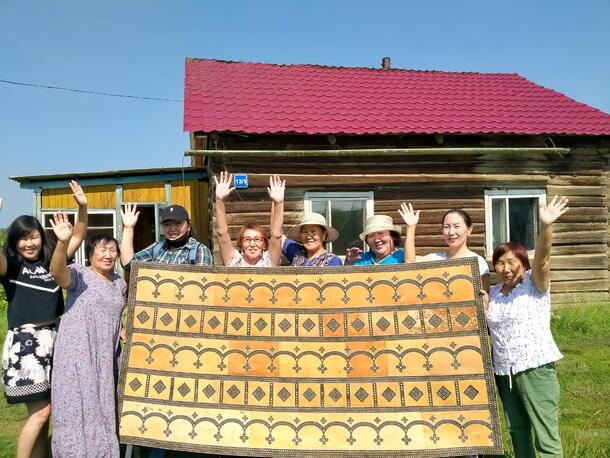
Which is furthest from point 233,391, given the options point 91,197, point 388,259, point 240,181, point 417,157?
point 91,197

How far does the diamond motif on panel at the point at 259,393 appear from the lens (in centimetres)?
301

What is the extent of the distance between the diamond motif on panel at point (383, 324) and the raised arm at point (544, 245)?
0.91 metres

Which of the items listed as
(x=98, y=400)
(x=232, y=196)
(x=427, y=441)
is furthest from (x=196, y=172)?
(x=427, y=441)

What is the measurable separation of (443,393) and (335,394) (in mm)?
656

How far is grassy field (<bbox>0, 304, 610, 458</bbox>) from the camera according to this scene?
367cm

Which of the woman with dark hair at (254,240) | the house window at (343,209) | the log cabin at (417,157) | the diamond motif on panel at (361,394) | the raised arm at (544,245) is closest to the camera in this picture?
the raised arm at (544,245)

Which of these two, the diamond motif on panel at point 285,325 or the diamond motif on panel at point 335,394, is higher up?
the diamond motif on panel at point 285,325

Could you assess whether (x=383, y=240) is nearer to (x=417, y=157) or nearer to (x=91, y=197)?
(x=417, y=157)

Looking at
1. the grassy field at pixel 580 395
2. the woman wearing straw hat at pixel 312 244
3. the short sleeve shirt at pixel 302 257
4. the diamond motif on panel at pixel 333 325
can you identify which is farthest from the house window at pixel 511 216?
the diamond motif on panel at pixel 333 325

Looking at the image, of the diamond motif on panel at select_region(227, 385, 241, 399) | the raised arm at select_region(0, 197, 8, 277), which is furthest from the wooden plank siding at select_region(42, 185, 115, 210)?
the diamond motif on panel at select_region(227, 385, 241, 399)

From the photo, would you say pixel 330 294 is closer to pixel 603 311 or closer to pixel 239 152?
pixel 239 152

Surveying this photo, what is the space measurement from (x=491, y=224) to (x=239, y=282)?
280 inches

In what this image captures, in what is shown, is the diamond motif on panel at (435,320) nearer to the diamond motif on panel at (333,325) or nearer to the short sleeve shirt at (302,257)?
the diamond motif on panel at (333,325)

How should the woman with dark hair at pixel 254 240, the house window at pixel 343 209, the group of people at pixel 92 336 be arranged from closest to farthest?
the group of people at pixel 92 336 < the woman with dark hair at pixel 254 240 < the house window at pixel 343 209
